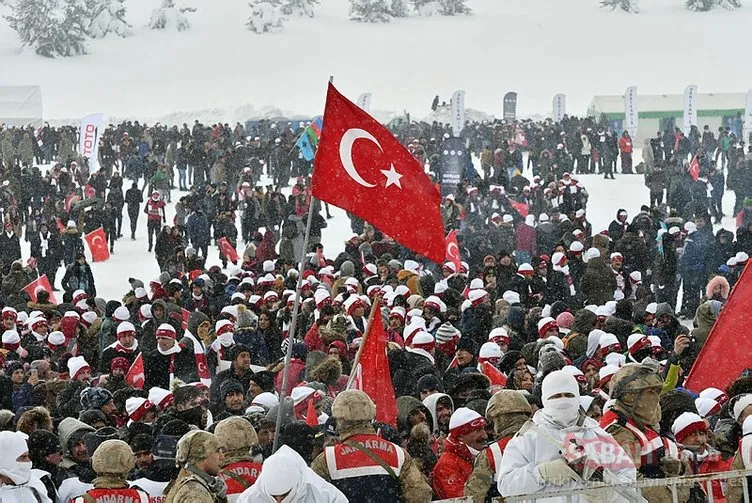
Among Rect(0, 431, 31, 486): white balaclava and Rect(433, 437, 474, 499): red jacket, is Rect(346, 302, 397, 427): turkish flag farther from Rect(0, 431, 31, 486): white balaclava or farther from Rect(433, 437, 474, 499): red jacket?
Rect(0, 431, 31, 486): white balaclava

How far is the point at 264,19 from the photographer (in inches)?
2429

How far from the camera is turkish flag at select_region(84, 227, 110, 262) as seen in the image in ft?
67.1

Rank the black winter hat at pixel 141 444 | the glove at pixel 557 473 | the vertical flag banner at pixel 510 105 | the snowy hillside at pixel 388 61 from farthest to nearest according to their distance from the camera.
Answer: the snowy hillside at pixel 388 61 < the vertical flag banner at pixel 510 105 < the black winter hat at pixel 141 444 < the glove at pixel 557 473

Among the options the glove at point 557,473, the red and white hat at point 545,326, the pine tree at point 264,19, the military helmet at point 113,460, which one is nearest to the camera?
the glove at point 557,473

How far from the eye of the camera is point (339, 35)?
60.9 m

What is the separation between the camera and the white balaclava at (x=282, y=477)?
13.7 feet

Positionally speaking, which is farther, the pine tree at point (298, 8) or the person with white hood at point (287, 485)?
the pine tree at point (298, 8)

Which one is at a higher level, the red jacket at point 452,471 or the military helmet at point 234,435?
the military helmet at point 234,435

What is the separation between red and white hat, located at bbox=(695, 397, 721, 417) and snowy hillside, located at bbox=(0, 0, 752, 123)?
3974 cm

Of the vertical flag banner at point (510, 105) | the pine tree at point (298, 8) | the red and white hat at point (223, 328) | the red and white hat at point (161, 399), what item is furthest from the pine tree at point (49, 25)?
the red and white hat at point (161, 399)

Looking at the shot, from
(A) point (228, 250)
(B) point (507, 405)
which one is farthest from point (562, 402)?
(A) point (228, 250)

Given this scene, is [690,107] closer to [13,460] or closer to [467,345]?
[467,345]

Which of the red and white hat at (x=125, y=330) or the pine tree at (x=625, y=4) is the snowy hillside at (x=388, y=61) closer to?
the pine tree at (x=625, y=4)

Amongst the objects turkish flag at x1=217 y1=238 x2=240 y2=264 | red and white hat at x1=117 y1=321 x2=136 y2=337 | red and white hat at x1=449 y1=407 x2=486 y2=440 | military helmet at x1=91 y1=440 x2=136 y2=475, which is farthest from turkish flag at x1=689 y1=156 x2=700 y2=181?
military helmet at x1=91 y1=440 x2=136 y2=475
